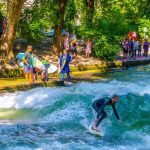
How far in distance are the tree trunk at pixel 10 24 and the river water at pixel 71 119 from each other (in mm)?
5154

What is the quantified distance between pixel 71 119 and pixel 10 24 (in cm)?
1000

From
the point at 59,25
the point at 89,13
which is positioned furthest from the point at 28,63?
the point at 89,13

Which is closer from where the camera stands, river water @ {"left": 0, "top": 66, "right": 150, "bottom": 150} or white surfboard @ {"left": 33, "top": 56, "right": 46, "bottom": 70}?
river water @ {"left": 0, "top": 66, "right": 150, "bottom": 150}

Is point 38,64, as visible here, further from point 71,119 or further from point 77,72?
point 77,72

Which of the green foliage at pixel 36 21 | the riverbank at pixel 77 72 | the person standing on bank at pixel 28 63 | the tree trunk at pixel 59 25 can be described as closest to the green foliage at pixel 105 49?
the riverbank at pixel 77 72

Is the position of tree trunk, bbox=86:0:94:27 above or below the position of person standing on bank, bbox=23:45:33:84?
above

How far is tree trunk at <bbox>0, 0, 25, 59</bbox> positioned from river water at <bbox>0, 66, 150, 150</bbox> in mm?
5154

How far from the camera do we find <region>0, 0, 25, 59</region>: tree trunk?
24.6m

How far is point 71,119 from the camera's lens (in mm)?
16641

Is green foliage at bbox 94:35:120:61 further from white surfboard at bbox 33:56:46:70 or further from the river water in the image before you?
white surfboard at bbox 33:56:46:70

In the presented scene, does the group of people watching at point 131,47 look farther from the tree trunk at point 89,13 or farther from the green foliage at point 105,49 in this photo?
the tree trunk at point 89,13

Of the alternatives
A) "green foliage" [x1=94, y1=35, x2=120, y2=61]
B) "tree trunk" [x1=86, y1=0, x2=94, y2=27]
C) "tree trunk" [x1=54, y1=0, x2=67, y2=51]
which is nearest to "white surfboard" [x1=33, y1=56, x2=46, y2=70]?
"tree trunk" [x1=54, y1=0, x2=67, y2=51]

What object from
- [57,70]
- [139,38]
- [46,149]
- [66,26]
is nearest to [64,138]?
[46,149]

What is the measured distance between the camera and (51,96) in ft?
64.0
